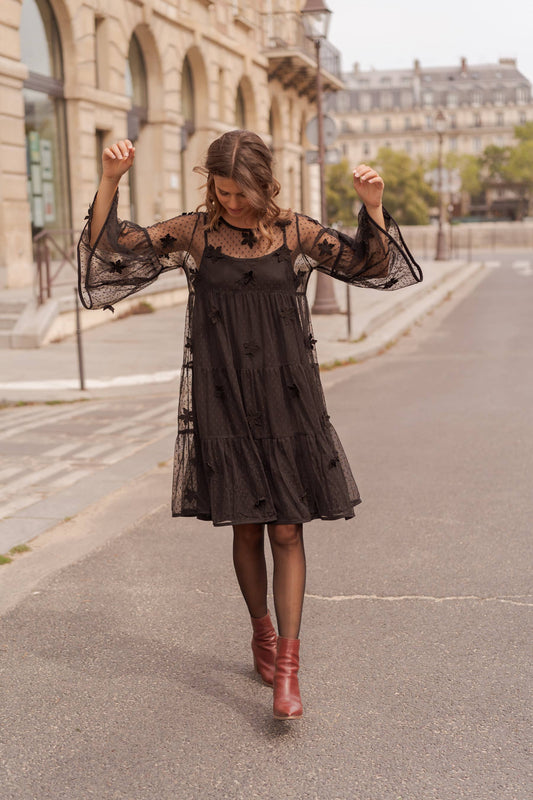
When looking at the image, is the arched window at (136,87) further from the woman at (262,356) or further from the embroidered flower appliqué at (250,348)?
the embroidered flower appliqué at (250,348)

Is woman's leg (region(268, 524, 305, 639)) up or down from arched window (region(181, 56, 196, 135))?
down

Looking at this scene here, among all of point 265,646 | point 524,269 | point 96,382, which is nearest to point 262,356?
point 265,646

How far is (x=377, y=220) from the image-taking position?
345 cm

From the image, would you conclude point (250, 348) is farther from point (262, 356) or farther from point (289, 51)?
point (289, 51)

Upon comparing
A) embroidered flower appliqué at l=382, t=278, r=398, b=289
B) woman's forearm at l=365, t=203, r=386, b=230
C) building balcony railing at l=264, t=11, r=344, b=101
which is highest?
building balcony railing at l=264, t=11, r=344, b=101

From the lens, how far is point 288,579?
134 inches

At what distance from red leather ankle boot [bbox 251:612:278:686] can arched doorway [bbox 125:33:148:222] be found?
19792 millimetres

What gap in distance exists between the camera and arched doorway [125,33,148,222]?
73.8 ft

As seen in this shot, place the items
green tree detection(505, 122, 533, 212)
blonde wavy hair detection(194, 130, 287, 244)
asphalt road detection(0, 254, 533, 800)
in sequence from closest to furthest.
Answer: asphalt road detection(0, 254, 533, 800), blonde wavy hair detection(194, 130, 287, 244), green tree detection(505, 122, 533, 212)

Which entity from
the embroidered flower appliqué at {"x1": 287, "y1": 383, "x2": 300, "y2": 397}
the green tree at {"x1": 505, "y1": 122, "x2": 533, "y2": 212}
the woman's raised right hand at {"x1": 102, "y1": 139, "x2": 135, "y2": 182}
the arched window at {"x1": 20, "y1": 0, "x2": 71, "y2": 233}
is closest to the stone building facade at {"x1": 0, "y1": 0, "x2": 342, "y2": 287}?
the arched window at {"x1": 20, "y1": 0, "x2": 71, "y2": 233}

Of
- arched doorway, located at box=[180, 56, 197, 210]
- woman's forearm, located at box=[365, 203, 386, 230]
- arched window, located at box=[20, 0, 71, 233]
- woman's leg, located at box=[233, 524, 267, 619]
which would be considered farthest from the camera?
arched doorway, located at box=[180, 56, 197, 210]

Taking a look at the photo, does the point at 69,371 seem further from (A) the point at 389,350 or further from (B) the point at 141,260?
(B) the point at 141,260

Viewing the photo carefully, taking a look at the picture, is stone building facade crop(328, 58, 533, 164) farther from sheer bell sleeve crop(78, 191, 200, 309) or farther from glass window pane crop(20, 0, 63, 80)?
sheer bell sleeve crop(78, 191, 200, 309)

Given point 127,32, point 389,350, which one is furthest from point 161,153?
point 389,350
